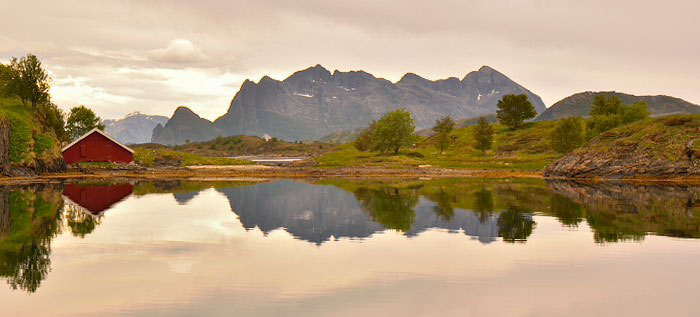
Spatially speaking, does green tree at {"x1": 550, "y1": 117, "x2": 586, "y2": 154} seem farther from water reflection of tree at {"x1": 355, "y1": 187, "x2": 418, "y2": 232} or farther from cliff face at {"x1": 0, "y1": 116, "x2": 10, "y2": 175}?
cliff face at {"x1": 0, "y1": 116, "x2": 10, "y2": 175}

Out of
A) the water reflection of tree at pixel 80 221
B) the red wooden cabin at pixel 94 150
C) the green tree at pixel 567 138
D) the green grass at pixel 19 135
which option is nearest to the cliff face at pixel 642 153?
the green tree at pixel 567 138

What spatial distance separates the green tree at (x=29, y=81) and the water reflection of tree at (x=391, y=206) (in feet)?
235

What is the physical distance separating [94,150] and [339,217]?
246 ft

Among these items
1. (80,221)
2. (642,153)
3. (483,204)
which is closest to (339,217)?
(483,204)

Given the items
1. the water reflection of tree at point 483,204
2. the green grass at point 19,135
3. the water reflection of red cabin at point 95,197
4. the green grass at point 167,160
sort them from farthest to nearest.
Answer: the green grass at point 167,160 < the green grass at point 19,135 < the water reflection of red cabin at point 95,197 < the water reflection of tree at point 483,204

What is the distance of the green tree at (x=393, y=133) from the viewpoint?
14050 cm

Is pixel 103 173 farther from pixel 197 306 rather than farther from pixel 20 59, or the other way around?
pixel 197 306

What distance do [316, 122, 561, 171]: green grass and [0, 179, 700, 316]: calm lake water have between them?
214ft

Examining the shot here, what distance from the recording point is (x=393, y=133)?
140625 mm

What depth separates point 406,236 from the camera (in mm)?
30938

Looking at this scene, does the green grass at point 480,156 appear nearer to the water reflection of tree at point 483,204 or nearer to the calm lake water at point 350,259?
the water reflection of tree at point 483,204

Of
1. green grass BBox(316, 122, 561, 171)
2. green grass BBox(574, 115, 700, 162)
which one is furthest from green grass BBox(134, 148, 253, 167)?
green grass BBox(574, 115, 700, 162)

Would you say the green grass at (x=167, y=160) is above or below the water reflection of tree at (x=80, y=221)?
above

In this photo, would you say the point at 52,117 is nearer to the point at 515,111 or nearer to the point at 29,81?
the point at 29,81
